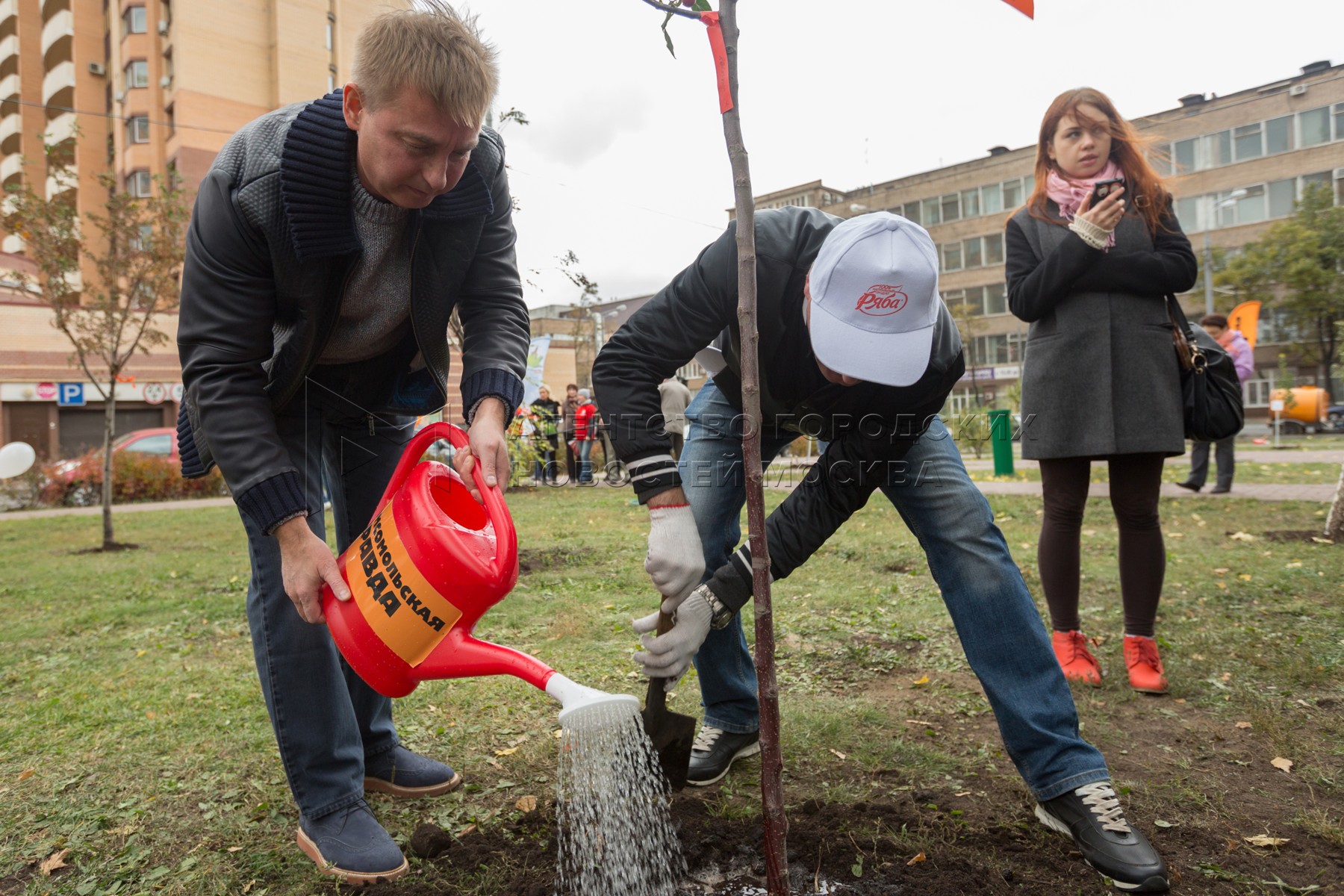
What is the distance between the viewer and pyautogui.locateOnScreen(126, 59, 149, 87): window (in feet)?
98.1

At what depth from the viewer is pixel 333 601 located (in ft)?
5.30

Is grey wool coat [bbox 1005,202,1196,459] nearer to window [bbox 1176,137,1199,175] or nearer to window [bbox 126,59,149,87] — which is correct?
window [bbox 126,59,149,87]

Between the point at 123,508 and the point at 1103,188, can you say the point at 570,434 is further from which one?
the point at 1103,188

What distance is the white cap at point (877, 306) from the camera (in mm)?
1618

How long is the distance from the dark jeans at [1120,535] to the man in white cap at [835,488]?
0.86 meters

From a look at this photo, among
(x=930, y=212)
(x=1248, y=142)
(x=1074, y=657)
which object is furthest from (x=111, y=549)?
(x=930, y=212)

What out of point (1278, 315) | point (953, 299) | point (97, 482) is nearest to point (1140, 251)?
point (97, 482)

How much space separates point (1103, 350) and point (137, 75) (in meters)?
36.3

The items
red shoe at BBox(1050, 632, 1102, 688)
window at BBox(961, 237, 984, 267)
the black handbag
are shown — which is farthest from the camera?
window at BBox(961, 237, 984, 267)

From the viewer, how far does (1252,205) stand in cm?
3462

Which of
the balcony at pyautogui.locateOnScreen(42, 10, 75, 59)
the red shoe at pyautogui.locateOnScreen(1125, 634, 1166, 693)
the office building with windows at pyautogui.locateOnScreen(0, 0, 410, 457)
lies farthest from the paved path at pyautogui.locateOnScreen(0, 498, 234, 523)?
the balcony at pyautogui.locateOnScreen(42, 10, 75, 59)

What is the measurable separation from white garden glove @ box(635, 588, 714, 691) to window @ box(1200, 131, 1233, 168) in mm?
42103

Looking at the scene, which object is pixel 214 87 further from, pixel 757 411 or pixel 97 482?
pixel 757 411

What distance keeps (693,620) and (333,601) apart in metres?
0.73
